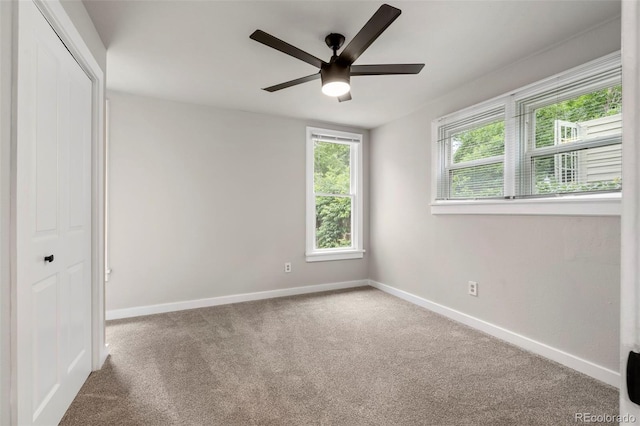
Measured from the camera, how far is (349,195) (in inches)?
184

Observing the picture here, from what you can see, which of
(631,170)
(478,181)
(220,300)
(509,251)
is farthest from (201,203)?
(631,170)

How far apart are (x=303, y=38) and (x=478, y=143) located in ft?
6.42

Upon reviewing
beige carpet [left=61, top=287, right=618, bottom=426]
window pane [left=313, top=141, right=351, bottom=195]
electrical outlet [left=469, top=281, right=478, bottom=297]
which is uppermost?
window pane [left=313, top=141, right=351, bottom=195]

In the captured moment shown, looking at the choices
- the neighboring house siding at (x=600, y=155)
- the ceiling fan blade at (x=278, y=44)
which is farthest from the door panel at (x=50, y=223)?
the neighboring house siding at (x=600, y=155)

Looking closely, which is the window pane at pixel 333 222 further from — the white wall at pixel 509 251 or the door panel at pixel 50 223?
the door panel at pixel 50 223

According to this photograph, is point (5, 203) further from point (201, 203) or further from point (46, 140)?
point (201, 203)

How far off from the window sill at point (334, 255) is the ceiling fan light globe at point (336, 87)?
2508mm

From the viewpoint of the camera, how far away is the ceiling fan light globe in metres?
2.18

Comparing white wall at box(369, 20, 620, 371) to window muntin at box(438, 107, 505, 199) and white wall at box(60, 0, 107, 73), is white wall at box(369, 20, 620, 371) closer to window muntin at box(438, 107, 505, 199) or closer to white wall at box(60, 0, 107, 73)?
window muntin at box(438, 107, 505, 199)

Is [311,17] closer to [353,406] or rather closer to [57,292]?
[57,292]

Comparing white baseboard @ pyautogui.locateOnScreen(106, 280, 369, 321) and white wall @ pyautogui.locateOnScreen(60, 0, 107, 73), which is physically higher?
white wall @ pyautogui.locateOnScreen(60, 0, 107, 73)

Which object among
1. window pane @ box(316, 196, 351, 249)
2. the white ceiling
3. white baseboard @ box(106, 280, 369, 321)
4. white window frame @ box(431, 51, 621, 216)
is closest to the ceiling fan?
the white ceiling

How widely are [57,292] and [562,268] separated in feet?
10.9

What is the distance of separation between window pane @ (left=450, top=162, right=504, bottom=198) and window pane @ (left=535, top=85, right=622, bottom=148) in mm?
434
